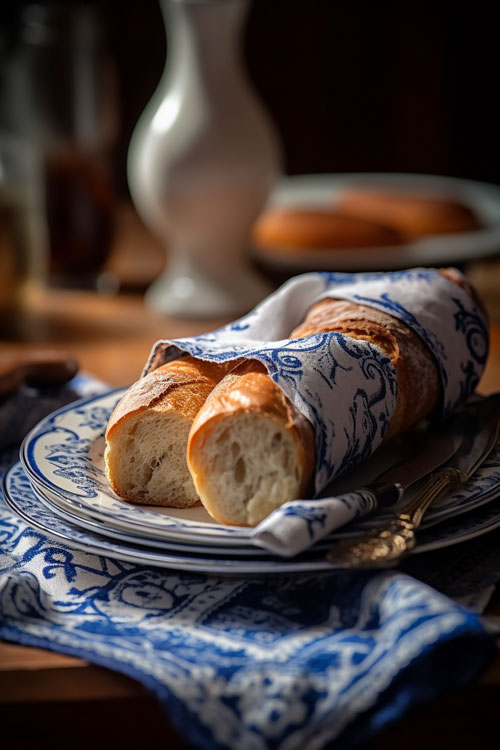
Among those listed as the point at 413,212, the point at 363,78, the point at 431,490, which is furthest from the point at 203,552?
the point at 363,78

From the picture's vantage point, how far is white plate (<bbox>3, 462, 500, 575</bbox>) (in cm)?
57

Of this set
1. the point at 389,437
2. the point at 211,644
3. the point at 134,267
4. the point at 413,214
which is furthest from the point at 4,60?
the point at 211,644

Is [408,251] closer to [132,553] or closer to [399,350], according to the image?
[399,350]

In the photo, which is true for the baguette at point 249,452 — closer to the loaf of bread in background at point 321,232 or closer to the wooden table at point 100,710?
the wooden table at point 100,710

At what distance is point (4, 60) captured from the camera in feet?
5.70

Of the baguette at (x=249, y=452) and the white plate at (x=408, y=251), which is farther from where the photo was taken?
the white plate at (x=408, y=251)

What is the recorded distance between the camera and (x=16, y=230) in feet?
4.52

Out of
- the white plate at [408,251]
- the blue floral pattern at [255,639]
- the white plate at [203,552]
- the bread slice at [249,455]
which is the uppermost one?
the bread slice at [249,455]

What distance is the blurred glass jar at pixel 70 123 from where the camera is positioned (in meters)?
1.55

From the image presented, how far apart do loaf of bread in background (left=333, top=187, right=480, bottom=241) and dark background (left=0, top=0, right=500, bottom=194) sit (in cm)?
111

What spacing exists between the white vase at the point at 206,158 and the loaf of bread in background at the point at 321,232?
0.47 ft

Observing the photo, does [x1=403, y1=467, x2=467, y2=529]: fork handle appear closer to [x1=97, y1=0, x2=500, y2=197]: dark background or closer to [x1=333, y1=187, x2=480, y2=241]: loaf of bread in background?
[x1=333, y1=187, x2=480, y2=241]: loaf of bread in background

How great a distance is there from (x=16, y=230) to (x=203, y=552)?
2.94 feet

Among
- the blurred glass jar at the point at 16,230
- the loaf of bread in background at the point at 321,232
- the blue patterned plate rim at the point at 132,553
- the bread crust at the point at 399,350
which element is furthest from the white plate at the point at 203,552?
the loaf of bread in background at the point at 321,232
